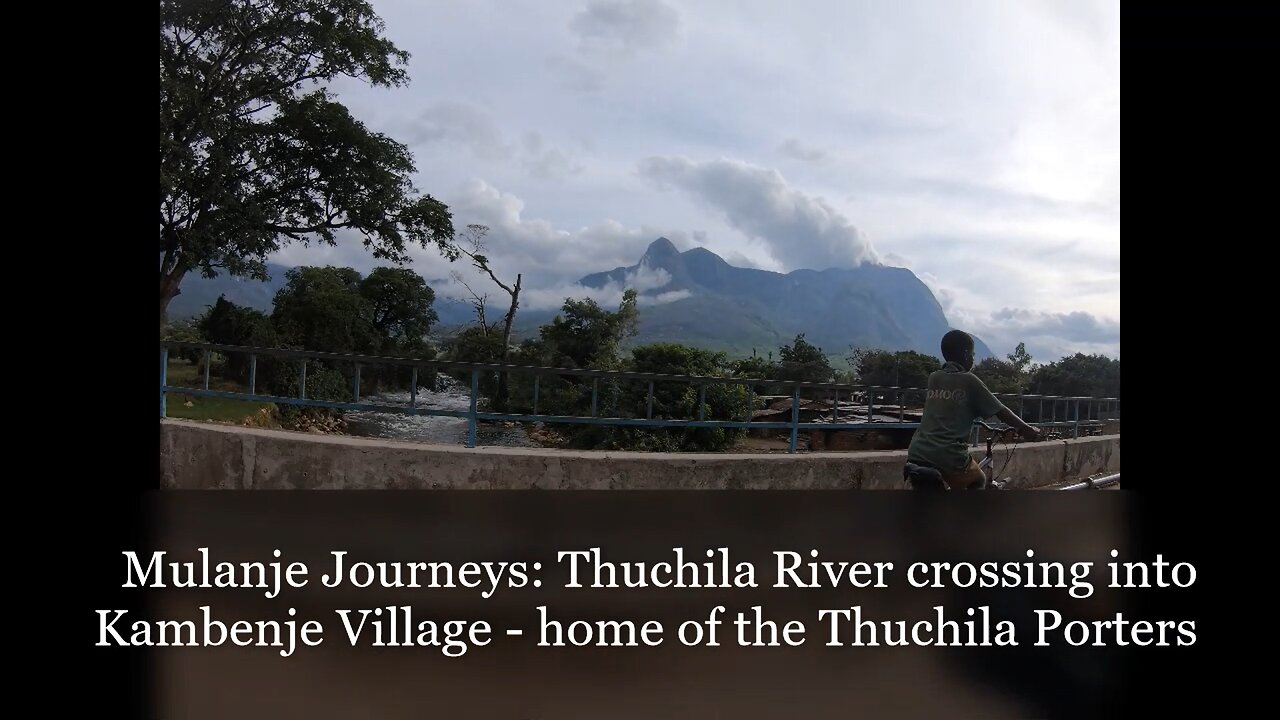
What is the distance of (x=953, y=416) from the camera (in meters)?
2.12

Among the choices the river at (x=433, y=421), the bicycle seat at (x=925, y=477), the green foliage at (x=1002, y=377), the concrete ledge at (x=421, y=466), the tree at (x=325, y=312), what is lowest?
the concrete ledge at (x=421, y=466)

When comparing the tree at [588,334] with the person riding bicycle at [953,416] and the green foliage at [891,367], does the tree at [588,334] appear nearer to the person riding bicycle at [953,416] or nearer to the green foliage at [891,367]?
the green foliage at [891,367]

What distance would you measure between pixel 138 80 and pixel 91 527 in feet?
4.64

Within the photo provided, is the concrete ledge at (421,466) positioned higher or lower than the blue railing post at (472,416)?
lower

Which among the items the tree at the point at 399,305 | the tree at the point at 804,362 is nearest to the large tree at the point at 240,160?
the tree at the point at 399,305

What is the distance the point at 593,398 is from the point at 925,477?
1337mm

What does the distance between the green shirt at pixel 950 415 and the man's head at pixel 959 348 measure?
0.03m

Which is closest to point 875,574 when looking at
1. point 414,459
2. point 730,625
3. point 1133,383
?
point 730,625

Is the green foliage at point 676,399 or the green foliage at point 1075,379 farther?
the green foliage at point 676,399

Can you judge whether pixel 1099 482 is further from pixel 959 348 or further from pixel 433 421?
pixel 433 421

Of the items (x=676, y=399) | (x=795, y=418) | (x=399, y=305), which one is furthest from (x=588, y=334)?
(x=795, y=418)

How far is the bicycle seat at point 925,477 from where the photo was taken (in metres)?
2.13

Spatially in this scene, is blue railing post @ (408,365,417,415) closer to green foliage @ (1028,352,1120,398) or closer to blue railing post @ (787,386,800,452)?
blue railing post @ (787,386,800,452)

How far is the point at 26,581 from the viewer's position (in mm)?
1949
